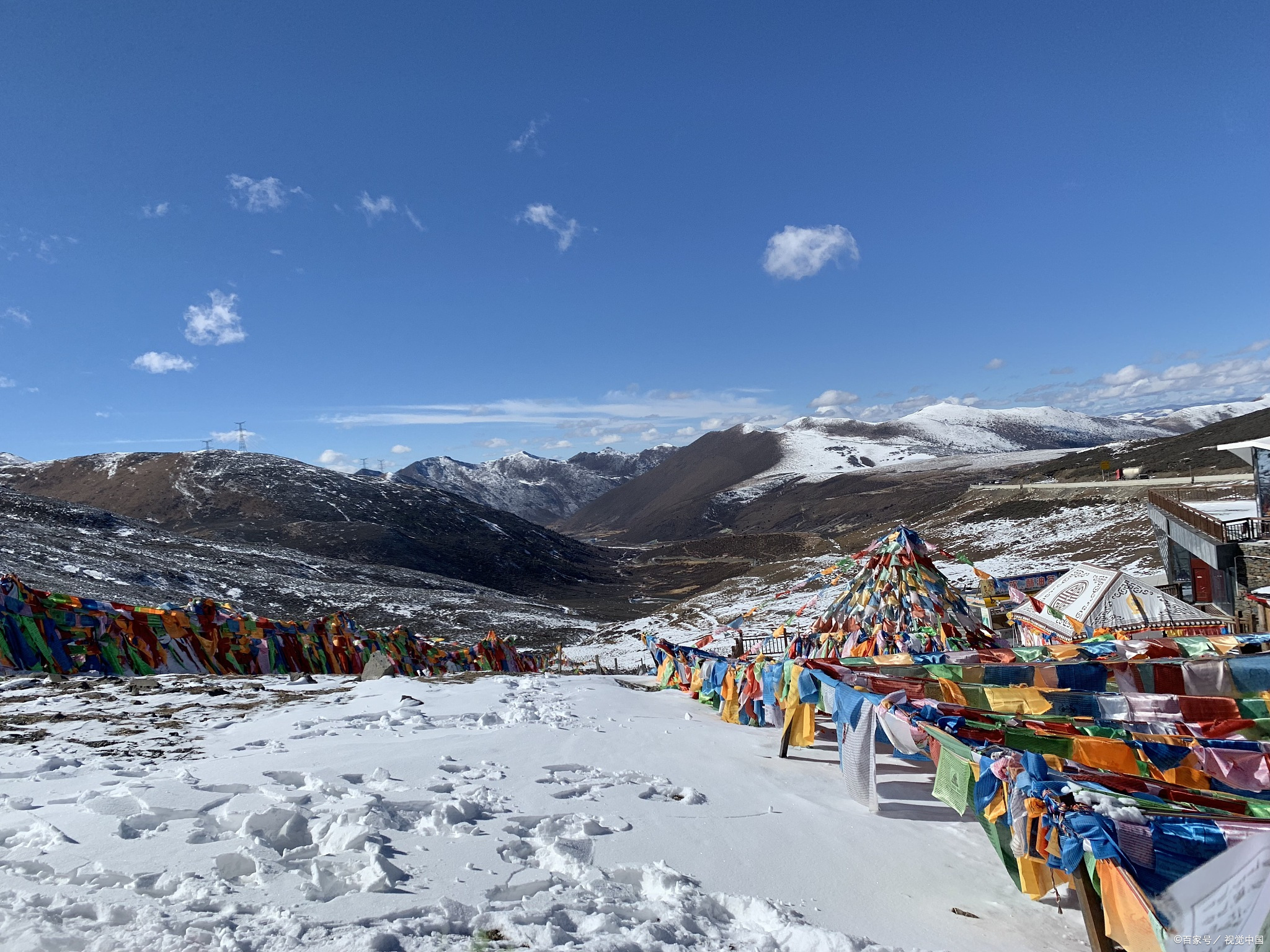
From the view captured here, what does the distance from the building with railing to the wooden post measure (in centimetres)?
1654

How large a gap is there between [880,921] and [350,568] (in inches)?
2107

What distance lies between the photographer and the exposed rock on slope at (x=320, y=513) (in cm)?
7044

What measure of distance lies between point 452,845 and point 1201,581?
3049cm

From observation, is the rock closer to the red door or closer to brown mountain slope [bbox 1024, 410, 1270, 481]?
the red door

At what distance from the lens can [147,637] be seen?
13.5 meters

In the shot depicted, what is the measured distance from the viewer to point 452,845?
5121 millimetres

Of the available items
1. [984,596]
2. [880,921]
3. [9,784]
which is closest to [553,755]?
[880,921]

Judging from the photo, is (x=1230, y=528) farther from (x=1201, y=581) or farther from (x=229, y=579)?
(x=229, y=579)

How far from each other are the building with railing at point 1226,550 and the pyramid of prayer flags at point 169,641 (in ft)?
72.5

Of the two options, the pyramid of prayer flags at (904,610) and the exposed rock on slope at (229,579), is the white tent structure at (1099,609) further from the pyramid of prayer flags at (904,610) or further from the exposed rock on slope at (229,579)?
the exposed rock on slope at (229,579)

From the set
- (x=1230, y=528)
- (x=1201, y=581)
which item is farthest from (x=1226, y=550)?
(x=1201, y=581)

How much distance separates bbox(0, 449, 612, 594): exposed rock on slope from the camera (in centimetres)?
7044

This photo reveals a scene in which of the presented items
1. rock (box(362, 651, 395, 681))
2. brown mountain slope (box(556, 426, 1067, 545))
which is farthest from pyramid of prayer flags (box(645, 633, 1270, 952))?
brown mountain slope (box(556, 426, 1067, 545))

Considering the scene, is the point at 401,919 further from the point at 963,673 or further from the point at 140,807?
the point at 963,673
